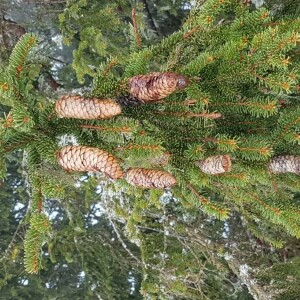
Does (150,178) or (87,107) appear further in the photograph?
(150,178)

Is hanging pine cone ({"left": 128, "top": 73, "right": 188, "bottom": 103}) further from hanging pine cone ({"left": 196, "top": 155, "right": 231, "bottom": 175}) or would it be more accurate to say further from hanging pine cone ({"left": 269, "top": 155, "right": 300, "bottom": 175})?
hanging pine cone ({"left": 269, "top": 155, "right": 300, "bottom": 175})

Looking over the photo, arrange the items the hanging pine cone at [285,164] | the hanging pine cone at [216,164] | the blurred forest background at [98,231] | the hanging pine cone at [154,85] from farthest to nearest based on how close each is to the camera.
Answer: the blurred forest background at [98,231] → the hanging pine cone at [285,164] → the hanging pine cone at [216,164] → the hanging pine cone at [154,85]

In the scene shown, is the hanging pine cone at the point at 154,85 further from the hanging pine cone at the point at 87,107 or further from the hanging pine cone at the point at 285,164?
the hanging pine cone at the point at 285,164

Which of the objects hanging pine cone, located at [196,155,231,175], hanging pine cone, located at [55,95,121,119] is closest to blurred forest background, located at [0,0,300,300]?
hanging pine cone, located at [196,155,231,175]

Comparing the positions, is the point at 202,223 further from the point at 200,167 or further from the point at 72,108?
the point at 72,108

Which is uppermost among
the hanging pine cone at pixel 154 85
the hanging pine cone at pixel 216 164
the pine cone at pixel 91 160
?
the hanging pine cone at pixel 154 85

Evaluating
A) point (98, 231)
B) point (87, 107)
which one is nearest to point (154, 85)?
point (87, 107)

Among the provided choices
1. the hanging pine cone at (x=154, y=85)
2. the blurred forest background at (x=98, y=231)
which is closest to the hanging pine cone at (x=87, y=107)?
the hanging pine cone at (x=154, y=85)

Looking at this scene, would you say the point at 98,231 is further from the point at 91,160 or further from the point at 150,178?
the point at 91,160
